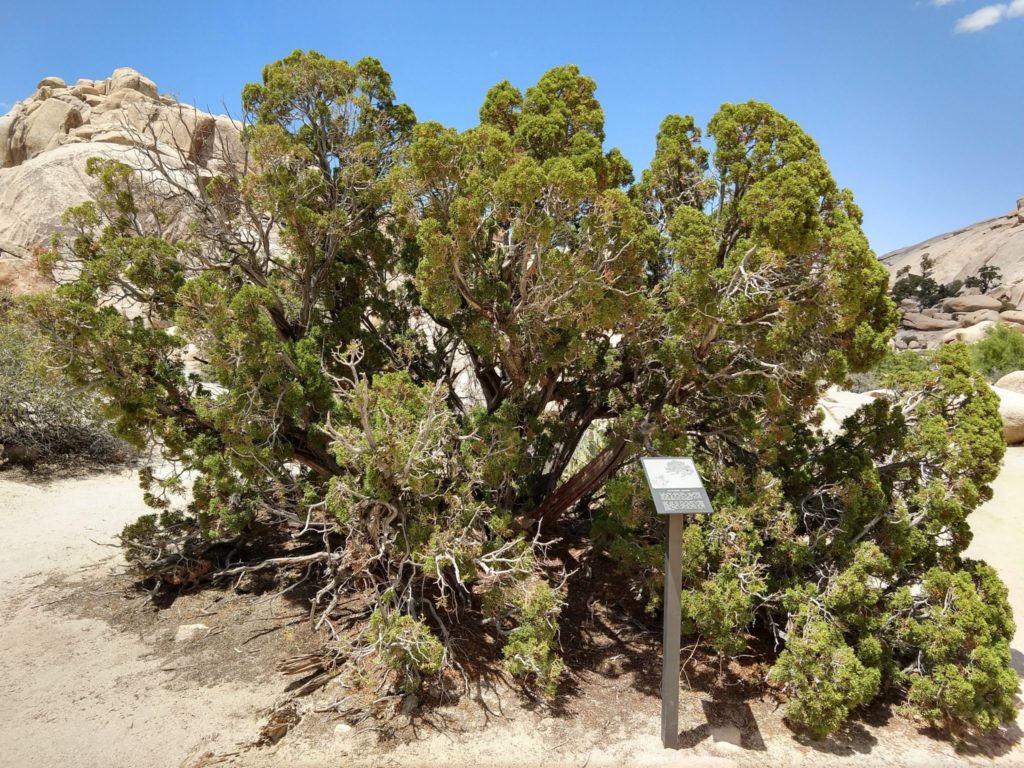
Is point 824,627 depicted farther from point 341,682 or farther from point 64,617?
point 64,617

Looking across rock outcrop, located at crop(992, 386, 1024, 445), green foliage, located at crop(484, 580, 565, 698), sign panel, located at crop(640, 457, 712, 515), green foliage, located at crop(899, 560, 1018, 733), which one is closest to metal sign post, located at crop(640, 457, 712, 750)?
sign panel, located at crop(640, 457, 712, 515)

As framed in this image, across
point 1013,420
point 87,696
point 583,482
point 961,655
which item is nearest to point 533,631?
point 583,482

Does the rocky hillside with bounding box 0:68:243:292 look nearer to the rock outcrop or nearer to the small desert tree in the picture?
the small desert tree

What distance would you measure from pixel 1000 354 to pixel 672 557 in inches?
1020

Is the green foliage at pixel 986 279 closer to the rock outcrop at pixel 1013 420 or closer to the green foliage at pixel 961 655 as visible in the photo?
the rock outcrop at pixel 1013 420

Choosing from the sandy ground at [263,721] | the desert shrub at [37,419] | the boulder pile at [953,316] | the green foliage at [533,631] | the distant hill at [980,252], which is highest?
the distant hill at [980,252]

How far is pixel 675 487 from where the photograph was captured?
14.7 feet

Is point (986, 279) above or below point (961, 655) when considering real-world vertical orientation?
above

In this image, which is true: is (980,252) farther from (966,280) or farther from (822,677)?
(822,677)

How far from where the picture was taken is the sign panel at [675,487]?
4.35 meters

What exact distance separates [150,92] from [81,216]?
33415mm

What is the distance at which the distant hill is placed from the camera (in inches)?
2105

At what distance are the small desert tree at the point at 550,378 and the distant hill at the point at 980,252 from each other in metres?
51.2

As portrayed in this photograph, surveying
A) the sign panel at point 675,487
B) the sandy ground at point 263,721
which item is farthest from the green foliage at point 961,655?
the sign panel at point 675,487
